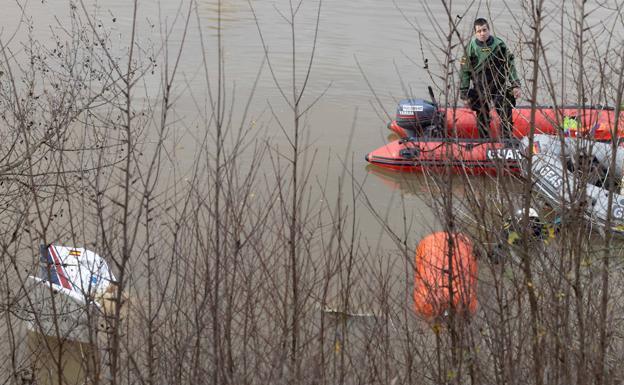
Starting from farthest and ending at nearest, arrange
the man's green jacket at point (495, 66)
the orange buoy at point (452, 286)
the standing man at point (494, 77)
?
1. the man's green jacket at point (495, 66)
2. the standing man at point (494, 77)
3. the orange buoy at point (452, 286)

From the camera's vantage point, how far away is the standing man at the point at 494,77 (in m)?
5.68

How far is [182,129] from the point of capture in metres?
11.8

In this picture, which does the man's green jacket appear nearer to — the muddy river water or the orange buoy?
the orange buoy

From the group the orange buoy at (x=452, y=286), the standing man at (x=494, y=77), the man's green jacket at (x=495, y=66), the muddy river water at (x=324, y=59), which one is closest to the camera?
the orange buoy at (x=452, y=286)

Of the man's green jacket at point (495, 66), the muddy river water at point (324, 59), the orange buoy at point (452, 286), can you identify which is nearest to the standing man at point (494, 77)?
the man's green jacket at point (495, 66)

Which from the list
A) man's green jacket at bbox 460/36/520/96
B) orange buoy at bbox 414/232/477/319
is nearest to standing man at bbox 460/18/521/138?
man's green jacket at bbox 460/36/520/96

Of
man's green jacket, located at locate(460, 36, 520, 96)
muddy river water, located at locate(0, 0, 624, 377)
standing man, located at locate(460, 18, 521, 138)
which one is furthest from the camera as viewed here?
muddy river water, located at locate(0, 0, 624, 377)

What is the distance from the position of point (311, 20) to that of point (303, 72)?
3.40 metres

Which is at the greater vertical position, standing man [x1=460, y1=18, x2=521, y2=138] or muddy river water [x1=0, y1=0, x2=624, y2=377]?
muddy river water [x1=0, y1=0, x2=624, y2=377]

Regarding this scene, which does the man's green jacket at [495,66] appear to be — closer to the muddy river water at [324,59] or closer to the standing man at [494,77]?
the standing man at [494,77]

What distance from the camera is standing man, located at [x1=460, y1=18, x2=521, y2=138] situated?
568cm

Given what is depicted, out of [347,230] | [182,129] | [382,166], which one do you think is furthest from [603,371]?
[182,129]

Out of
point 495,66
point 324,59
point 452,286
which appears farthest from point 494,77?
point 324,59

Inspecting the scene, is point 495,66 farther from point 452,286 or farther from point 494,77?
point 452,286
